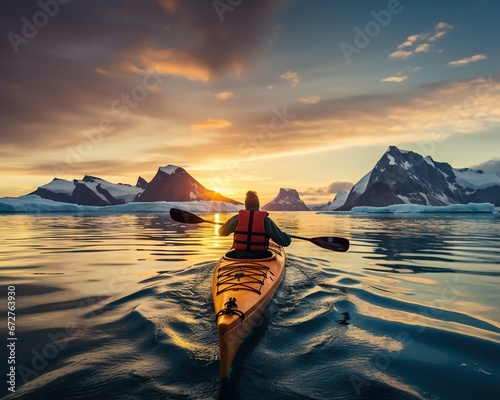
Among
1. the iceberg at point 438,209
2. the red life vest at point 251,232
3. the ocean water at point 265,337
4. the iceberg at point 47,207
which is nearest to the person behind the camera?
the ocean water at point 265,337

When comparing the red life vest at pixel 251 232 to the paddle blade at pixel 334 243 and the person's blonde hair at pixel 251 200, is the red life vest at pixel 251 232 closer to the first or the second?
the person's blonde hair at pixel 251 200

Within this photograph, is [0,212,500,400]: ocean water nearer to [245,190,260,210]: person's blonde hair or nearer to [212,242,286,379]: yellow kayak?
[212,242,286,379]: yellow kayak

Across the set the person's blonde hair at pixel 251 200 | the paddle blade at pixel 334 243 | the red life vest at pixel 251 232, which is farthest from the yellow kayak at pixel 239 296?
the paddle blade at pixel 334 243

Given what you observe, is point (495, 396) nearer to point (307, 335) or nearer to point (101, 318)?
point (307, 335)

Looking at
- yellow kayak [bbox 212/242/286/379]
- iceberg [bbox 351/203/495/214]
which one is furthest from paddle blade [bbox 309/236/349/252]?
iceberg [bbox 351/203/495/214]

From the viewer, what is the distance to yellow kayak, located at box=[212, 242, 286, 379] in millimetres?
3679

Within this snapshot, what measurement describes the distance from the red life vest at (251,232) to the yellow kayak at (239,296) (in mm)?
362

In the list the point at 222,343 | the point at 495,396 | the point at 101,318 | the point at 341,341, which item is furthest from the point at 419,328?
the point at 101,318

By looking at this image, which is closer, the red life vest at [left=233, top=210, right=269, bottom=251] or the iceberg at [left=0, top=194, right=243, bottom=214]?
the red life vest at [left=233, top=210, right=269, bottom=251]

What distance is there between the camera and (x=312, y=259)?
12125 mm

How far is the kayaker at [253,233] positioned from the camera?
24.1ft

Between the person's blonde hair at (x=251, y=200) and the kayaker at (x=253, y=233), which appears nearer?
the kayaker at (x=253, y=233)

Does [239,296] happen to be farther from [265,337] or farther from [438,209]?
[438,209]

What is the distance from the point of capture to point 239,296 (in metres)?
5.05
